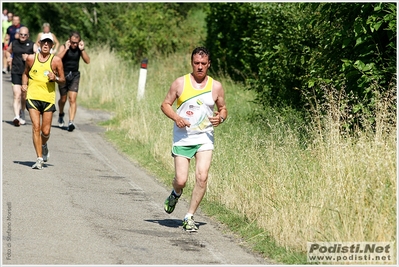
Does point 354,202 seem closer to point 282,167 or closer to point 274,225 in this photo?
point 274,225

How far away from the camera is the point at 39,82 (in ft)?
46.5

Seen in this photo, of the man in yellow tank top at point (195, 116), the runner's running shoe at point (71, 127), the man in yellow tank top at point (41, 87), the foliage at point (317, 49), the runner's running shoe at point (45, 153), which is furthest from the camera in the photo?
the runner's running shoe at point (71, 127)

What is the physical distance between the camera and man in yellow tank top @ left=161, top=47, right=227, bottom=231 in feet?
32.2

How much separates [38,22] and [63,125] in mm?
20875

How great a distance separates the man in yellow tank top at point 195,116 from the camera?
9.82 metres

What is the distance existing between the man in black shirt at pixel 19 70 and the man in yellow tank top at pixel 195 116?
945 cm

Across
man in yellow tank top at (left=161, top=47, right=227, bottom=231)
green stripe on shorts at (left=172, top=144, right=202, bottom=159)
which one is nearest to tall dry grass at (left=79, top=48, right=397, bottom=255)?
man in yellow tank top at (left=161, top=47, right=227, bottom=231)

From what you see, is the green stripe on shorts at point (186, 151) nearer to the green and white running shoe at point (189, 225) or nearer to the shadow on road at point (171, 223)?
the green and white running shoe at point (189, 225)

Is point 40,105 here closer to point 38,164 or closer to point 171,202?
point 38,164

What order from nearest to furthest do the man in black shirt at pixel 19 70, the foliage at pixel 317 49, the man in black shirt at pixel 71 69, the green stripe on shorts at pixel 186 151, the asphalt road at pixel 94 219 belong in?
the asphalt road at pixel 94 219 → the green stripe on shorts at pixel 186 151 → the foliage at pixel 317 49 → the man in black shirt at pixel 71 69 → the man in black shirt at pixel 19 70

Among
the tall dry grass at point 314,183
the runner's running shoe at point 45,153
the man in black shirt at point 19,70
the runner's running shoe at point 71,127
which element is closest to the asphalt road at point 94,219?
the runner's running shoe at point 45,153

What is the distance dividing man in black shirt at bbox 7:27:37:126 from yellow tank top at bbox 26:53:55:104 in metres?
4.75

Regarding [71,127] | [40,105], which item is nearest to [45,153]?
[40,105]

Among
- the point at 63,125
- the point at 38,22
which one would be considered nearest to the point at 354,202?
the point at 63,125
